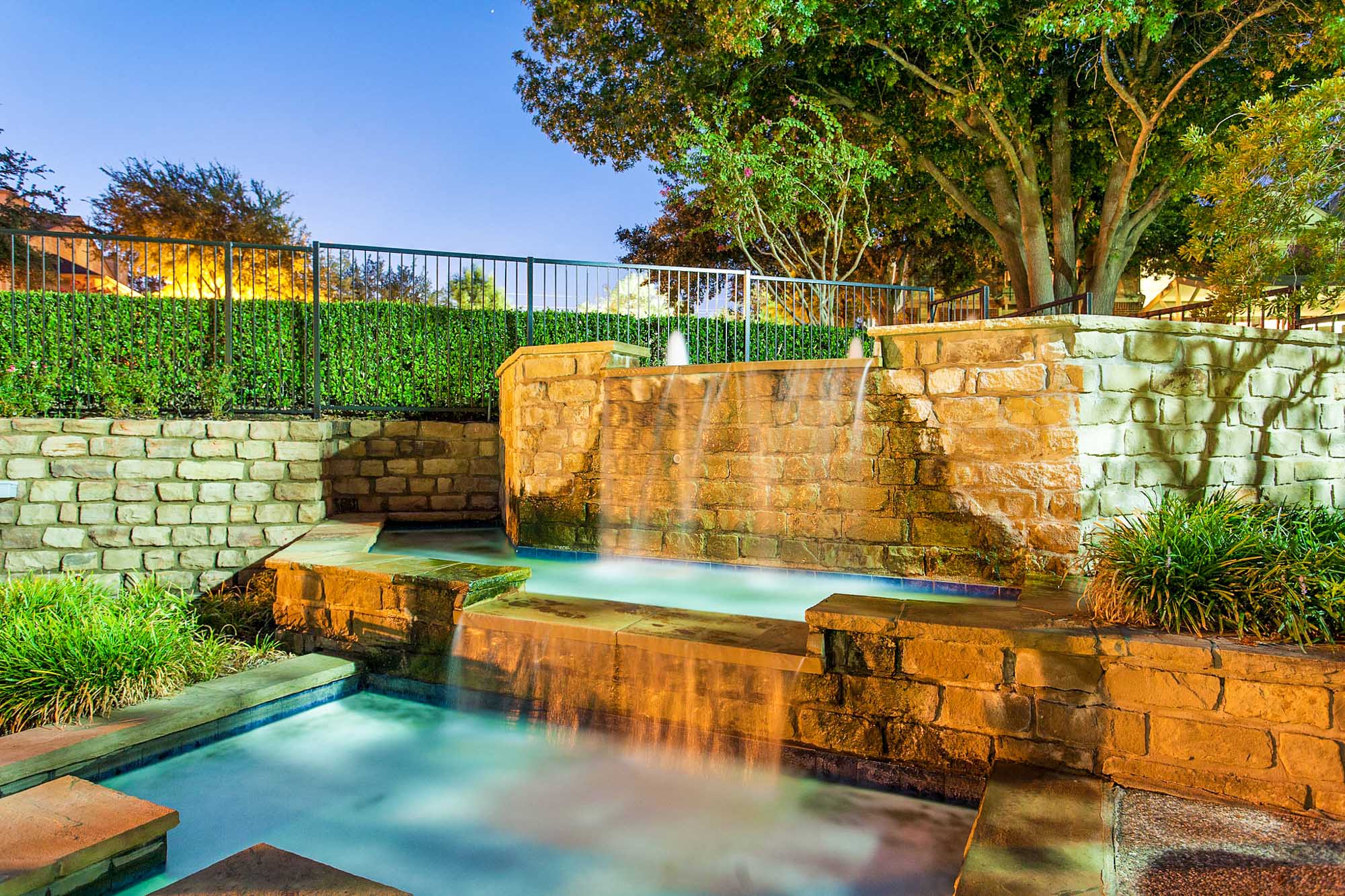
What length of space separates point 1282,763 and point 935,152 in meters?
10.9

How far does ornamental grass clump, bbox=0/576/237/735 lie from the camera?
3.29 metres

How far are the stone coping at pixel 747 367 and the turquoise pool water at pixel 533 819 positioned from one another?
3.03 m

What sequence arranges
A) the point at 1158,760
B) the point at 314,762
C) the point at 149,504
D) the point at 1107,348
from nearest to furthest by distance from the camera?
the point at 1158,760 < the point at 314,762 < the point at 1107,348 < the point at 149,504

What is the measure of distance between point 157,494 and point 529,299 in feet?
13.1

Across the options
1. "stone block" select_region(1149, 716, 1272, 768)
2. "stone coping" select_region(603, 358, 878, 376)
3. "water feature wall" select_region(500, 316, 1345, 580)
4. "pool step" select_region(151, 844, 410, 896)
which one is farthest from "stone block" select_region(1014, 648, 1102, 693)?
"stone coping" select_region(603, 358, 878, 376)

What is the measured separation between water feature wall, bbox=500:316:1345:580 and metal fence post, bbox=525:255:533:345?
174 centimetres

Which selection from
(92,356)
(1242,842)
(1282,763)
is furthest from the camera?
(92,356)

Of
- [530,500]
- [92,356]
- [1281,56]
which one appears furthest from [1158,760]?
[1281,56]

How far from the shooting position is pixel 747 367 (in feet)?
18.4

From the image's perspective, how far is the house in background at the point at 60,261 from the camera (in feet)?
23.3

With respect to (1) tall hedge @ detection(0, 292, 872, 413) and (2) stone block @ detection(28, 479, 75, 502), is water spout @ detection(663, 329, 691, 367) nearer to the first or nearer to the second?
(1) tall hedge @ detection(0, 292, 872, 413)

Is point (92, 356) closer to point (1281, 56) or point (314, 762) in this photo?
point (314, 762)

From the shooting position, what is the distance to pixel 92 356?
7.11 metres

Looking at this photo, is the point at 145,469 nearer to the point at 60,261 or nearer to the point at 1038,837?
the point at 60,261
